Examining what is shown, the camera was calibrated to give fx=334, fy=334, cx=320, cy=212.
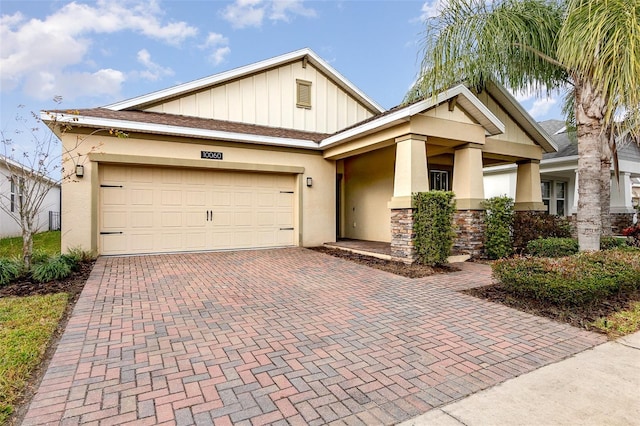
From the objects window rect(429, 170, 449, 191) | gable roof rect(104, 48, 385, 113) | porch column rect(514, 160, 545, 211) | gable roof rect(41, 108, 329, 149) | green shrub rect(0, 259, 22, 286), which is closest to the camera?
green shrub rect(0, 259, 22, 286)

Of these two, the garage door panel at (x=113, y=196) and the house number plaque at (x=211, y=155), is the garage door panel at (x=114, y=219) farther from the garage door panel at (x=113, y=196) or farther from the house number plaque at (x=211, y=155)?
the house number plaque at (x=211, y=155)

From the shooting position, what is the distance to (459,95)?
27.0ft

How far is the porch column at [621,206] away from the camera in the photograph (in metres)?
13.3

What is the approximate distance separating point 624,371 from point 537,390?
1.04 metres

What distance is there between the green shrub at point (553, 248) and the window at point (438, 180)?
14.1 feet

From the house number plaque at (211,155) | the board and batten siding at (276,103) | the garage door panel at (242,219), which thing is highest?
the board and batten siding at (276,103)

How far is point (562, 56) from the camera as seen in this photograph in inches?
229

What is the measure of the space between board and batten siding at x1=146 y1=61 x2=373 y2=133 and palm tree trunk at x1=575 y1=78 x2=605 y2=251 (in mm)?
8410

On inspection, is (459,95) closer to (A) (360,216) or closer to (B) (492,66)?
(B) (492,66)

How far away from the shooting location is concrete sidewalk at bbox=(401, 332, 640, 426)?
2.30 metres

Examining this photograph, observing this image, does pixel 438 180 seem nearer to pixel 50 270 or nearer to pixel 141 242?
pixel 141 242

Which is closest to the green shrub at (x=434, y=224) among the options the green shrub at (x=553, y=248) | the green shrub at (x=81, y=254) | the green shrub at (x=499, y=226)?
the green shrub at (x=499, y=226)

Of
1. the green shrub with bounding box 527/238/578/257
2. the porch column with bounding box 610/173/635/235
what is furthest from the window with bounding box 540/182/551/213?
the green shrub with bounding box 527/238/578/257

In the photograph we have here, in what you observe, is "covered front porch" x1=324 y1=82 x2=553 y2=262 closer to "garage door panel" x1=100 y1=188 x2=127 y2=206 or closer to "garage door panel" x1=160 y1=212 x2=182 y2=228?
"garage door panel" x1=160 y1=212 x2=182 y2=228
